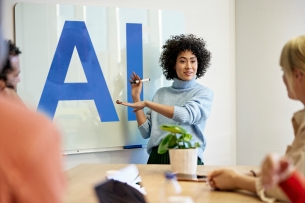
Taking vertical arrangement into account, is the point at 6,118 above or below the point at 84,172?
above

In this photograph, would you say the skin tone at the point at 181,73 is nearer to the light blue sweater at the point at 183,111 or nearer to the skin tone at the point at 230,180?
the light blue sweater at the point at 183,111

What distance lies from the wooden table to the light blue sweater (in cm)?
63

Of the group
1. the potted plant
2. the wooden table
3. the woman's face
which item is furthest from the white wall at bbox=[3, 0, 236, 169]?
the potted plant

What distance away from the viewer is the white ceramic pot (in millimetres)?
2301

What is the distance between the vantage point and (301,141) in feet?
5.56

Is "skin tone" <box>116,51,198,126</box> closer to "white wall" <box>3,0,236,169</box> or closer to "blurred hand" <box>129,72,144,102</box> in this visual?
"blurred hand" <box>129,72,144,102</box>

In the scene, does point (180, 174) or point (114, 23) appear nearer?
point (180, 174)

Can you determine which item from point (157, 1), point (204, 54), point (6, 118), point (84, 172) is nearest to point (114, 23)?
point (157, 1)

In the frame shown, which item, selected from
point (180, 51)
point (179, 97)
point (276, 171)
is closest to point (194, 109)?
point (179, 97)

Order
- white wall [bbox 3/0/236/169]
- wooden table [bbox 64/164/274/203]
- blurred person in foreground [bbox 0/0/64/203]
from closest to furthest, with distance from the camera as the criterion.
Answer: blurred person in foreground [bbox 0/0/64/203]
wooden table [bbox 64/164/274/203]
white wall [bbox 3/0/236/169]

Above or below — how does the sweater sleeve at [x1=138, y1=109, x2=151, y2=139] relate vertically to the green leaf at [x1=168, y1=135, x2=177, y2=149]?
below

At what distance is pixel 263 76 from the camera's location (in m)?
3.94

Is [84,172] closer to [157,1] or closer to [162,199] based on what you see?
[162,199]

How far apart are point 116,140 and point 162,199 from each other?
5.53 ft
